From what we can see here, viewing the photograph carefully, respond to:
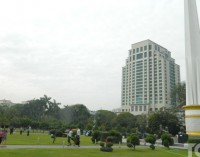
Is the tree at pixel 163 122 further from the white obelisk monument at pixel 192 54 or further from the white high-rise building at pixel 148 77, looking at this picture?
the white high-rise building at pixel 148 77

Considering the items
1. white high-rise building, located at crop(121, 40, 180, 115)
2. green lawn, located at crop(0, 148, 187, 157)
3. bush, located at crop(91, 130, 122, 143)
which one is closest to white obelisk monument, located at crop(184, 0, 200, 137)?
green lawn, located at crop(0, 148, 187, 157)

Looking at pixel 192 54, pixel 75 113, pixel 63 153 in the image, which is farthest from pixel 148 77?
pixel 192 54

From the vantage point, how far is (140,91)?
135 metres

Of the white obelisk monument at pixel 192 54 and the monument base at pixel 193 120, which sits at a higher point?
the white obelisk monument at pixel 192 54

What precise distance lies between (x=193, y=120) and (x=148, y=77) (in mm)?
121818

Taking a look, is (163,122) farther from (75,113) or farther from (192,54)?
(75,113)

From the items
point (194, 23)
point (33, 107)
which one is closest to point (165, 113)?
point (194, 23)

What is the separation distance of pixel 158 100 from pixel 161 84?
788cm

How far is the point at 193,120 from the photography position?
37.4 feet

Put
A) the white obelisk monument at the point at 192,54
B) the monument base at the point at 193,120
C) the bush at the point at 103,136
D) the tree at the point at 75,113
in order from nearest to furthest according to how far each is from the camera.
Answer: the monument base at the point at 193,120, the white obelisk monument at the point at 192,54, the bush at the point at 103,136, the tree at the point at 75,113

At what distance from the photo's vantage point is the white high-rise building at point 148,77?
126 meters

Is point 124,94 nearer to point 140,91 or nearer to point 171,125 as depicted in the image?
point 140,91

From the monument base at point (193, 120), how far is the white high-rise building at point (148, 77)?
111m


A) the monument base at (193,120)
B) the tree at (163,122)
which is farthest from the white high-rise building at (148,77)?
the monument base at (193,120)
